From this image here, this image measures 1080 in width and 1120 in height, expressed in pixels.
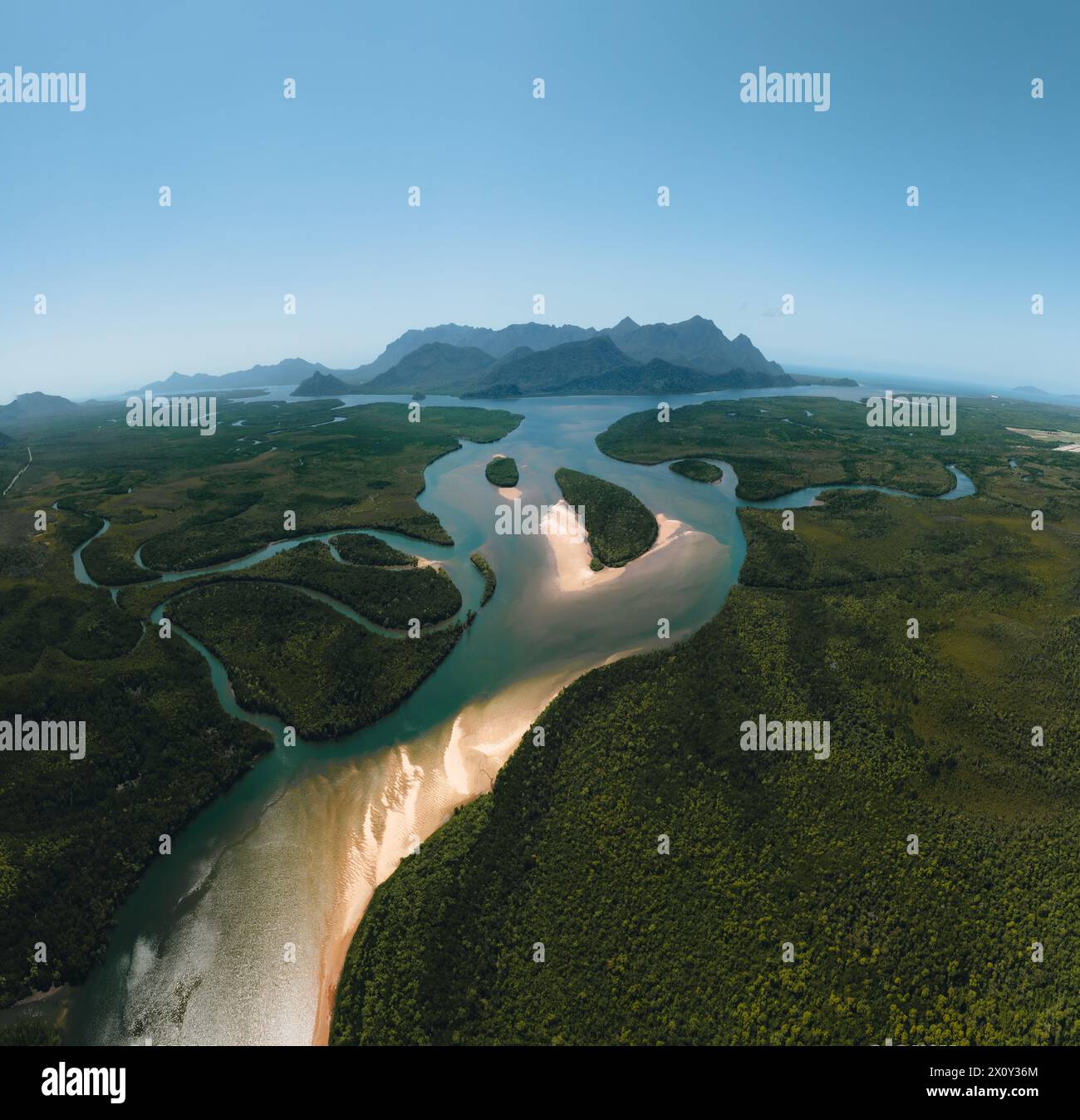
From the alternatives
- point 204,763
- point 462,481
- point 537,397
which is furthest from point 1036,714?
point 537,397

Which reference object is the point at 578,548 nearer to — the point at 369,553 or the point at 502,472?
the point at 369,553

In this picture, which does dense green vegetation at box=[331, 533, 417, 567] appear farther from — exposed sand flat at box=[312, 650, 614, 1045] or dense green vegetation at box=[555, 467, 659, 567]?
exposed sand flat at box=[312, 650, 614, 1045]

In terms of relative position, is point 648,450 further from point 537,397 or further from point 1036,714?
point 537,397

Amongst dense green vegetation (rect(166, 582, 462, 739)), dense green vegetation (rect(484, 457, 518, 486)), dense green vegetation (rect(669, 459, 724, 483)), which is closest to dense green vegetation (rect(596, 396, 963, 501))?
dense green vegetation (rect(669, 459, 724, 483))

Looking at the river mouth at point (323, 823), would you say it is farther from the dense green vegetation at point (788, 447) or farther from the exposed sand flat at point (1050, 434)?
the exposed sand flat at point (1050, 434)

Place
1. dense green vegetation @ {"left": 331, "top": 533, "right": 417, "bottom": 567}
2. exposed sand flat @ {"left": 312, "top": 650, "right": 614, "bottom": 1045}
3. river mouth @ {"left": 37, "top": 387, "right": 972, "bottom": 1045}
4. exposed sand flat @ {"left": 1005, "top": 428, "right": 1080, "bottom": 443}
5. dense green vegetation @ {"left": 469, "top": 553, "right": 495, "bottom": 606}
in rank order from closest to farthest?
river mouth @ {"left": 37, "top": 387, "right": 972, "bottom": 1045}
exposed sand flat @ {"left": 312, "top": 650, "right": 614, "bottom": 1045}
dense green vegetation @ {"left": 469, "top": 553, "right": 495, "bottom": 606}
dense green vegetation @ {"left": 331, "top": 533, "right": 417, "bottom": 567}
exposed sand flat @ {"left": 1005, "top": 428, "right": 1080, "bottom": 443}

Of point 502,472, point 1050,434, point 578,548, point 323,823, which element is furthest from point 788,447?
point 323,823

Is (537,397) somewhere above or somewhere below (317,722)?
above

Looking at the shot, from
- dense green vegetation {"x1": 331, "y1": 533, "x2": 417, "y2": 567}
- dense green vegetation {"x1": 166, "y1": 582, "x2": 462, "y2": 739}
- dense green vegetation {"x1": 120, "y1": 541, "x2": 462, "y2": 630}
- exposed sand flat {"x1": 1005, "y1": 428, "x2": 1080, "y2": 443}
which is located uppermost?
exposed sand flat {"x1": 1005, "y1": 428, "x2": 1080, "y2": 443}
